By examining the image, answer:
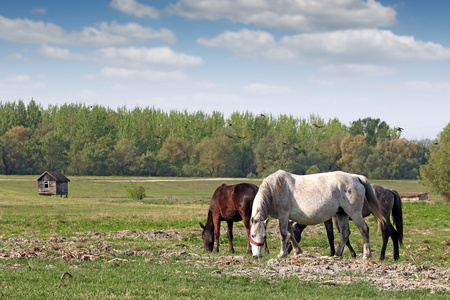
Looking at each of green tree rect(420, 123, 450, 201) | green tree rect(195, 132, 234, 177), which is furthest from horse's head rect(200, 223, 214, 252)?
green tree rect(195, 132, 234, 177)

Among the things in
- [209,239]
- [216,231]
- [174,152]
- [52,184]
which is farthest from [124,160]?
[216,231]

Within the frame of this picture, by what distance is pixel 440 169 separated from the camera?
2618 inches

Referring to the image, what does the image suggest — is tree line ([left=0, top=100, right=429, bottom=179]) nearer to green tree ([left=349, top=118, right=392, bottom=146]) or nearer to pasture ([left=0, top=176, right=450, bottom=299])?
green tree ([left=349, top=118, right=392, bottom=146])

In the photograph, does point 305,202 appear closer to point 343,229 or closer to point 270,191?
point 270,191

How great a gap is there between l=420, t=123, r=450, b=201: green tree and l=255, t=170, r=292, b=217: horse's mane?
5639cm

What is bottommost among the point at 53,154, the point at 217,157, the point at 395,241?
the point at 395,241

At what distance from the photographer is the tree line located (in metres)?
123

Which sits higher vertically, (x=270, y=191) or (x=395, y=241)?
(x=270, y=191)

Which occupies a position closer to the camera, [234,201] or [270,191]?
[270,191]

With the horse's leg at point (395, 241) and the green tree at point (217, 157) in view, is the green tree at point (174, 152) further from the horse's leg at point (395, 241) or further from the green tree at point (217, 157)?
the horse's leg at point (395, 241)

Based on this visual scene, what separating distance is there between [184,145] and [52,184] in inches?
2671

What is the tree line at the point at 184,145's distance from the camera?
4847 inches

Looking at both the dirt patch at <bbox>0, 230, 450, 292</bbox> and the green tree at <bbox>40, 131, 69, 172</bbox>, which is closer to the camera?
the dirt patch at <bbox>0, 230, 450, 292</bbox>

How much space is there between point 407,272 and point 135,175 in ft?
391
